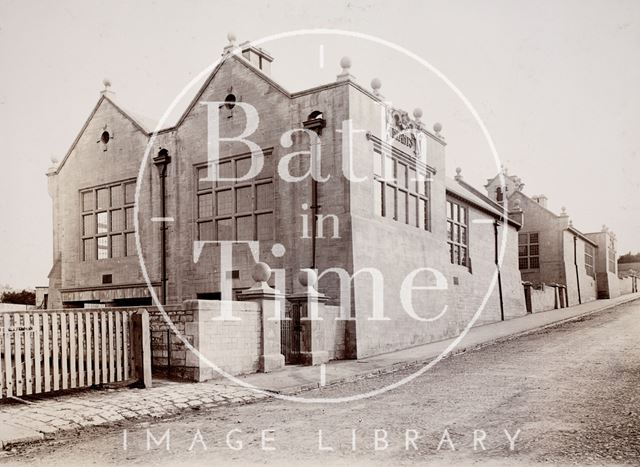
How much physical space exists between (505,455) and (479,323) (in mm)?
19602

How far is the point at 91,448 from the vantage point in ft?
20.4

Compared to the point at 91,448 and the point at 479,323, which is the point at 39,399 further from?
the point at 479,323

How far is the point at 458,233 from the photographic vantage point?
939 inches

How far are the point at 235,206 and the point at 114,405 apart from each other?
9.41 meters

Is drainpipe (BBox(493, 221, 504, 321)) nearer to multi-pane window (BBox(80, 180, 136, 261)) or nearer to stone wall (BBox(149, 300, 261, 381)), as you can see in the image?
multi-pane window (BBox(80, 180, 136, 261))

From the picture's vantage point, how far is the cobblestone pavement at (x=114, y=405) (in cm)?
738

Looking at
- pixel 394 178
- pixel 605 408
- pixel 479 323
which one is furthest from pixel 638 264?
pixel 605 408

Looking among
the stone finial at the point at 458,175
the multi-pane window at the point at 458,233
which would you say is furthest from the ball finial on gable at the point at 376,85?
the stone finial at the point at 458,175

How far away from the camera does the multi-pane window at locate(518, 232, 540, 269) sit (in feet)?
124

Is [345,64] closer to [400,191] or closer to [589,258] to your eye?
[400,191]

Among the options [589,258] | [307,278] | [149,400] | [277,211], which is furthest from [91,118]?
[589,258]

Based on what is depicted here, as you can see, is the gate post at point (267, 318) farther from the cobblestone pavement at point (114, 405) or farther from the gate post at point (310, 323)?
the cobblestone pavement at point (114, 405)

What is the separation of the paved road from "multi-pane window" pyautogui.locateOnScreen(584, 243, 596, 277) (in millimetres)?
36522

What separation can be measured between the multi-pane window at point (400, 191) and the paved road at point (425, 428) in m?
7.24
